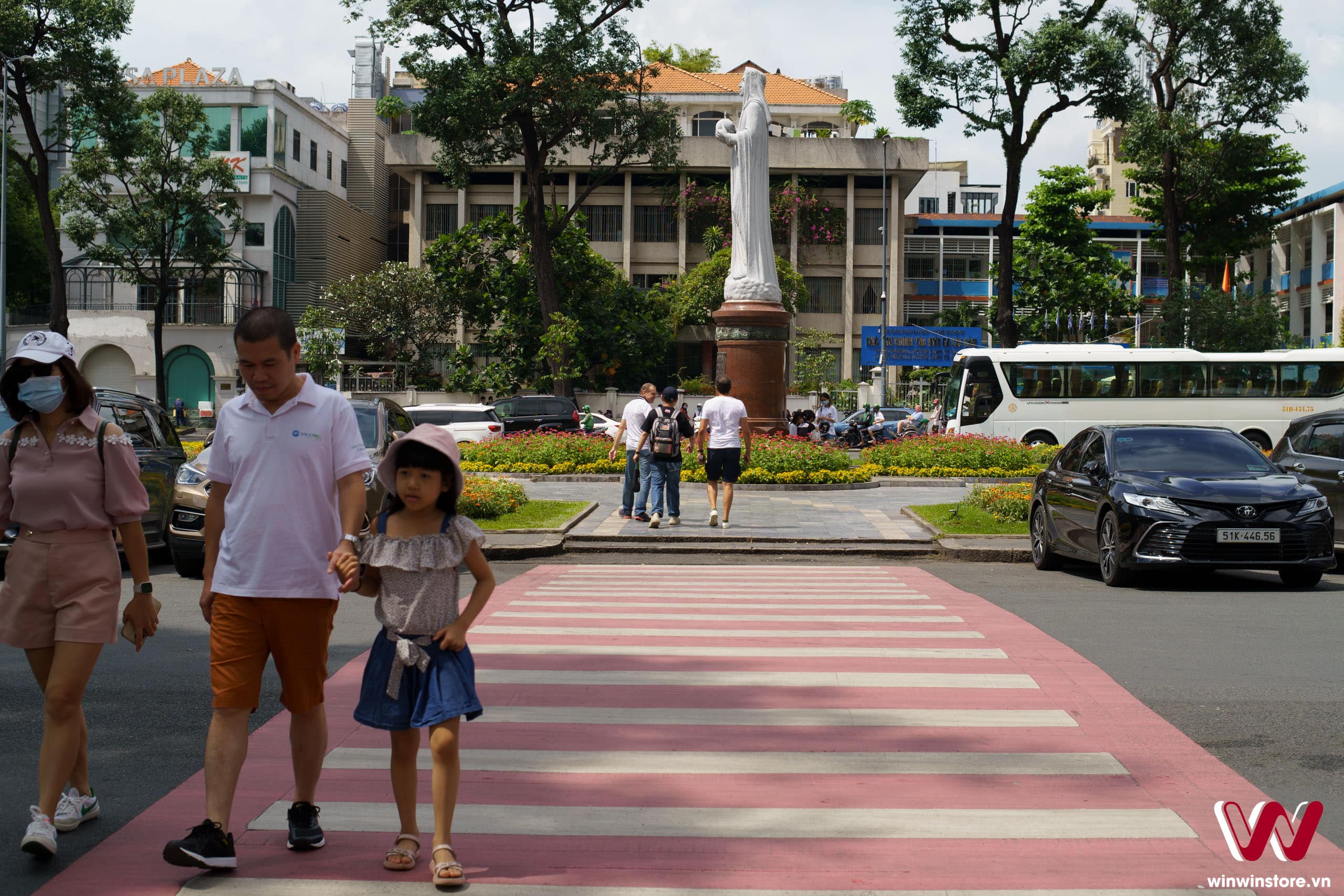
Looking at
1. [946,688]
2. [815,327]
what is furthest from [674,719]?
[815,327]

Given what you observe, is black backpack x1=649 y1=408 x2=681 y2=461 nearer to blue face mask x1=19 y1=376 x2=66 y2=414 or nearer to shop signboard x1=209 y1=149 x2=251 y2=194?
blue face mask x1=19 y1=376 x2=66 y2=414

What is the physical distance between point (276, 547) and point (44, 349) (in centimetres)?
124

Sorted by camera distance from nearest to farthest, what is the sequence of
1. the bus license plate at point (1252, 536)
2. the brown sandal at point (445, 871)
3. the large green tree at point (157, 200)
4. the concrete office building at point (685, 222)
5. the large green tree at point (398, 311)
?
1. the brown sandal at point (445, 871)
2. the bus license plate at point (1252, 536)
3. the large green tree at point (157, 200)
4. the large green tree at point (398, 311)
5. the concrete office building at point (685, 222)

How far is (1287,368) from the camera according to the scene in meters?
35.0

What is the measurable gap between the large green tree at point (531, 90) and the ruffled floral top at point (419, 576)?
115 ft

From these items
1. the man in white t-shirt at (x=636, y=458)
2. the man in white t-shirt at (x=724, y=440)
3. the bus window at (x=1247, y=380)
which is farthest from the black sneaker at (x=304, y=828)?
the bus window at (x=1247, y=380)

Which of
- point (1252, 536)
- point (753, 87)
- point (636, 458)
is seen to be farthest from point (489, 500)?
point (753, 87)

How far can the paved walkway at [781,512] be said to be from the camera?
1623 centimetres

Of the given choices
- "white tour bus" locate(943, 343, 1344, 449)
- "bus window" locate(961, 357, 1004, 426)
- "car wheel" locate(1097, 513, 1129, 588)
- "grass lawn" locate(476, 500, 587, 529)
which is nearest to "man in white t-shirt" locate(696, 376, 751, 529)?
"grass lawn" locate(476, 500, 587, 529)

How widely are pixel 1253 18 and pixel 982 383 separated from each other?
568 inches

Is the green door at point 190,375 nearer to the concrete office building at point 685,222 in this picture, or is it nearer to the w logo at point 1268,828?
the concrete office building at point 685,222

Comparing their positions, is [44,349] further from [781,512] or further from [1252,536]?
[781,512]

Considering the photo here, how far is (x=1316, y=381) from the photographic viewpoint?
34844 mm

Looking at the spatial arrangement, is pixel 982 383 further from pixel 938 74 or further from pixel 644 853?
pixel 644 853
